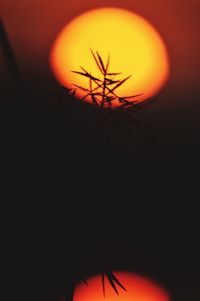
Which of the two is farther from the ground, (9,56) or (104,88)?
(104,88)

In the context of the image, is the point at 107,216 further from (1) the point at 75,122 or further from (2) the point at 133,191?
(1) the point at 75,122

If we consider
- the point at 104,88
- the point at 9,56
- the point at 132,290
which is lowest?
the point at 132,290

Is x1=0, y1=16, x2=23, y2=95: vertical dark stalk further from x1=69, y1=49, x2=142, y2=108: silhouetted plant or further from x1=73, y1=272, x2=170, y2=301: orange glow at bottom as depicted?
x1=73, y1=272, x2=170, y2=301: orange glow at bottom

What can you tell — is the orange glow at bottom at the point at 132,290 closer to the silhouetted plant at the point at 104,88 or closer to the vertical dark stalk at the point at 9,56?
the silhouetted plant at the point at 104,88

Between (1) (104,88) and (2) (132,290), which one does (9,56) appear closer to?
(1) (104,88)

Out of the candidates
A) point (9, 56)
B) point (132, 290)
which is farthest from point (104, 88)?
point (132, 290)

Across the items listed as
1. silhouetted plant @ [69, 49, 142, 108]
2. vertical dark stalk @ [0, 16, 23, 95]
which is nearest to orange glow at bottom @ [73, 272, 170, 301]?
silhouetted plant @ [69, 49, 142, 108]

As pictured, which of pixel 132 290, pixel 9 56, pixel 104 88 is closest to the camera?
pixel 9 56

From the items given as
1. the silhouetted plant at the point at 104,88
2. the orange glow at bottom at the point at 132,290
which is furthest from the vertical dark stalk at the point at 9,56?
the orange glow at bottom at the point at 132,290

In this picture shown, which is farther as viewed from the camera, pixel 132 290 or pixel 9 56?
pixel 132 290
